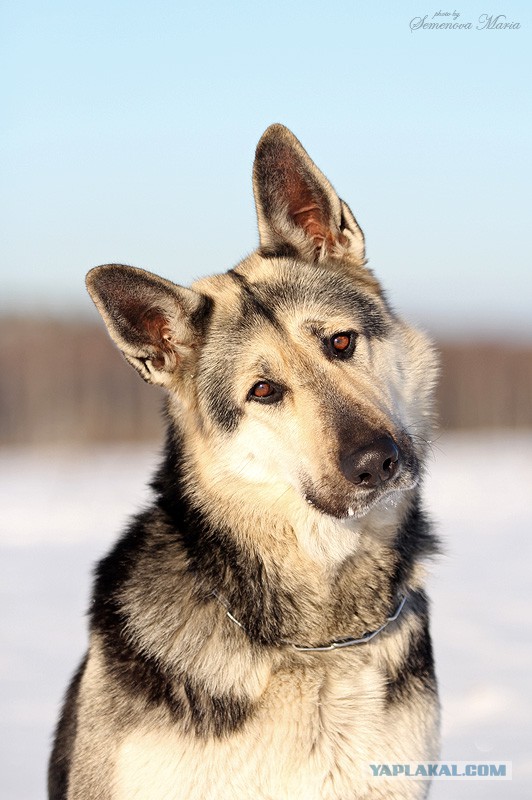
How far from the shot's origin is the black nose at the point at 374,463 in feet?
10.7

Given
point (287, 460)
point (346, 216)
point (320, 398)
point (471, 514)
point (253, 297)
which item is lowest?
point (471, 514)

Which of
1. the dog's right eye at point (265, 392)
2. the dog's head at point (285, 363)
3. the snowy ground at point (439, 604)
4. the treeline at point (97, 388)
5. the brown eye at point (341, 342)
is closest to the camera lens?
the dog's head at point (285, 363)

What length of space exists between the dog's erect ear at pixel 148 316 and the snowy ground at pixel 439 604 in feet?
2.57

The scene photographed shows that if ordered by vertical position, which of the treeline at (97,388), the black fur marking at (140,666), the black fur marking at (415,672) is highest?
the black fur marking at (140,666)

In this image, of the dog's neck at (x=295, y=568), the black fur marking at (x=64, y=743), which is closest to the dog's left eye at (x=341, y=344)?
the dog's neck at (x=295, y=568)

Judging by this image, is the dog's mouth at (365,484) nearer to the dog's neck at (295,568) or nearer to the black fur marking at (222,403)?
Result: the dog's neck at (295,568)

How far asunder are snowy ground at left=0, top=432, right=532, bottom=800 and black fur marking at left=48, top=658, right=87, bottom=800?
76cm

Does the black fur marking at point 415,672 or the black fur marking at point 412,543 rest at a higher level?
the black fur marking at point 412,543

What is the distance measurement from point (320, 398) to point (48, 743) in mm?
3157

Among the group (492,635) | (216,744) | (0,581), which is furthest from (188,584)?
(0,581)

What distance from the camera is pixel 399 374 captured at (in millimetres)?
3844

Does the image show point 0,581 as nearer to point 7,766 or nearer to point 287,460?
point 7,766

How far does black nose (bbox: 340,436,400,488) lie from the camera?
3.27 meters

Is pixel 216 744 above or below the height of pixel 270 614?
below
